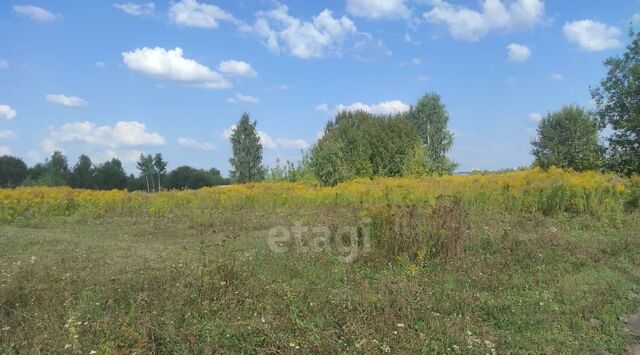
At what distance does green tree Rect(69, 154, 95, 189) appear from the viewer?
4856 cm

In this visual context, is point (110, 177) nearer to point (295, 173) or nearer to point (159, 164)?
point (159, 164)

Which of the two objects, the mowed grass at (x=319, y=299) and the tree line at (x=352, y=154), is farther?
→ the tree line at (x=352, y=154)

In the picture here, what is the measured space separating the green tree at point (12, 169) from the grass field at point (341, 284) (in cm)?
4670

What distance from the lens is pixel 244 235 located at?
9.64 meters

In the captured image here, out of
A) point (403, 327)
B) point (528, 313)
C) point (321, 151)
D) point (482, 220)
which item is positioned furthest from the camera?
point (321, 151)

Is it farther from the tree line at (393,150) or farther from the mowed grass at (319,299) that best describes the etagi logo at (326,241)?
the tree line at (393,150)

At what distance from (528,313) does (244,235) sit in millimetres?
5889

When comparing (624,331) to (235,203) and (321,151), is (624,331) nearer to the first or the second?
(235,203)

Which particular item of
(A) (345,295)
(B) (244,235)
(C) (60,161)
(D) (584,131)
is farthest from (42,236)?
(C) (60,161)

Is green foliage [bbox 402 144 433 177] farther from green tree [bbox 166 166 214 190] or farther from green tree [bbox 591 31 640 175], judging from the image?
green tree [bbox 166 166 214 190]

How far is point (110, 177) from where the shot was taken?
56125mm

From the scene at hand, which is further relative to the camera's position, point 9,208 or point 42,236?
point 9,208

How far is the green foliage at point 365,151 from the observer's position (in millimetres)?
24531

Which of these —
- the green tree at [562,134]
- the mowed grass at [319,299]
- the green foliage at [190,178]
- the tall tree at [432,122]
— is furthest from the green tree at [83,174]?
the mowed grass at [319,299]
